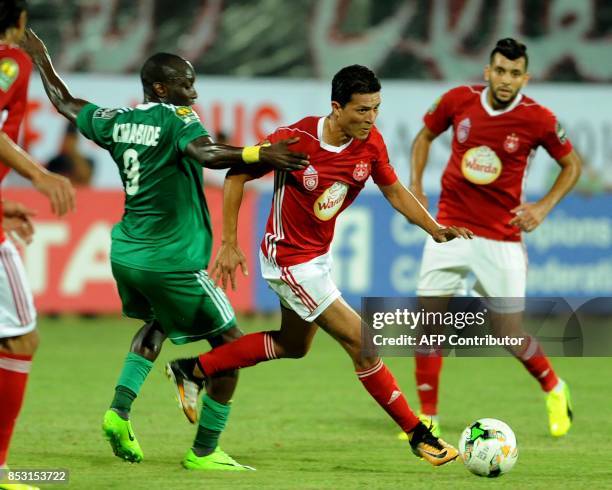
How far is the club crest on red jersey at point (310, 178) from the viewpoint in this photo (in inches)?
233

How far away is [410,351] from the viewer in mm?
7953

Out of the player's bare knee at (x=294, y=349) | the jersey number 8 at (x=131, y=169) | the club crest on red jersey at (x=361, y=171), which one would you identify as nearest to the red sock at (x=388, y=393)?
the player's bare knee at (x=294, y=349)

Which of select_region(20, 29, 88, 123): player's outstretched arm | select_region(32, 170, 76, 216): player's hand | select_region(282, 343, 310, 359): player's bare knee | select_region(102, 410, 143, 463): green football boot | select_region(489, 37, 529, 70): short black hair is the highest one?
select_region(489, 37, 529, 70): short black hair

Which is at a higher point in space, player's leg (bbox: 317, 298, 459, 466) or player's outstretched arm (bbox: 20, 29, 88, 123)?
player's outstretched arm (bbox: 20, 29, 88, 123)

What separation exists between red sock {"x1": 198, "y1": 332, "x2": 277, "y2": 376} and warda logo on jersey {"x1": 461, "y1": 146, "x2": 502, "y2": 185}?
6.57 feet

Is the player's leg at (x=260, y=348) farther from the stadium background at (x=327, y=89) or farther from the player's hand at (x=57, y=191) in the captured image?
the stadium background at (x=327, y=89)

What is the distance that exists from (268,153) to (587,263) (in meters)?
8.13

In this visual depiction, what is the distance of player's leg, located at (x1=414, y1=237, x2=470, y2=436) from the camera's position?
7406mm

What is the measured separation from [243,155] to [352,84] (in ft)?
2.20

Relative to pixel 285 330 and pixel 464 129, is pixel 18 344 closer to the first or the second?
pixel 285 330

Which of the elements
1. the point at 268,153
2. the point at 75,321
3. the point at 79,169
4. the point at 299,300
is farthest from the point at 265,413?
the point at 79,169

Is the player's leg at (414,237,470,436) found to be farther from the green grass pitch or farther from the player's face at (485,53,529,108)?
the player's face at (485,53,529,108)

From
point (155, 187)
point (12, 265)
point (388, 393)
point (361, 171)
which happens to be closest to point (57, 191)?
point (12, 265)

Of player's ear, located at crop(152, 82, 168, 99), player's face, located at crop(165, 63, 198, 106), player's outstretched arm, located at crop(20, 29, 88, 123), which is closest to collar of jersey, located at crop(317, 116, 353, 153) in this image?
player's face, located at crop(165, 63, 198, 106)
